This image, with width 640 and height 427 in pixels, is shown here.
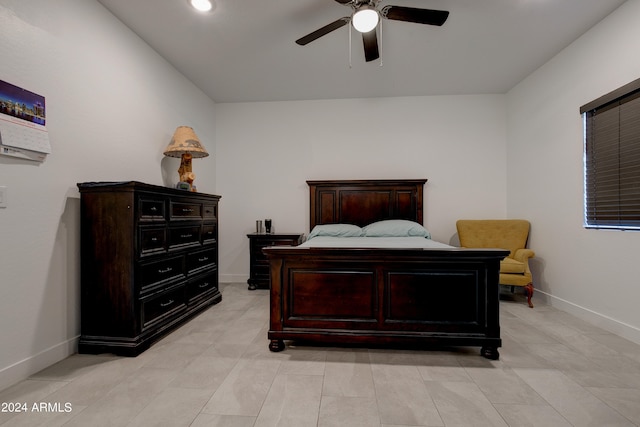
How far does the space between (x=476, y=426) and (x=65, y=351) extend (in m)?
2.70

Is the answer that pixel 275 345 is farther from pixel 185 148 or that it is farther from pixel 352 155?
pixel 352 155

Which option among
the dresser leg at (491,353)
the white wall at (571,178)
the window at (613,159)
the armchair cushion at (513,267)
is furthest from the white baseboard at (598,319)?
the dresser leg at (491,353)

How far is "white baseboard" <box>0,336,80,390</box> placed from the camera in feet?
5.41

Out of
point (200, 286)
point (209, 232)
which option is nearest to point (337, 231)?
point (209, 232)

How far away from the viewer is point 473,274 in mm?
2006

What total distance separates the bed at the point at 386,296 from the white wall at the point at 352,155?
216 centimetres

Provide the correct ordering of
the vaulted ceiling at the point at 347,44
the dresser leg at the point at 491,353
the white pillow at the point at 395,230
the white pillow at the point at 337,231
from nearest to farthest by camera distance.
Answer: the dresser leg at the point at 491,353
the vaulted ceiling at the point at 347,44
the white pillow at the point at 395,230
the white pillow at the point at 337,231

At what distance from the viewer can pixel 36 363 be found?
1810 mm

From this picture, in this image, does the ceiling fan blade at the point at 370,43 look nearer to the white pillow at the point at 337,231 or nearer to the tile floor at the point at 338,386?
the white pillow at the point at 337,231

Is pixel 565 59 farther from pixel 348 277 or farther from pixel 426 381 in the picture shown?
pixel 426 381

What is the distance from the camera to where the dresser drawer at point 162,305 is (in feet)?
7.12

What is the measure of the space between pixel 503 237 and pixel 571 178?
99 centimetres

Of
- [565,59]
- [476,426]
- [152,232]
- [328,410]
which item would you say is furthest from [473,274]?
[565,59]

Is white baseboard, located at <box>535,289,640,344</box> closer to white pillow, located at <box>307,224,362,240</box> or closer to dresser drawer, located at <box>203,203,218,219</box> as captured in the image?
white pillow, located at <box>307,224,362,240</box>
